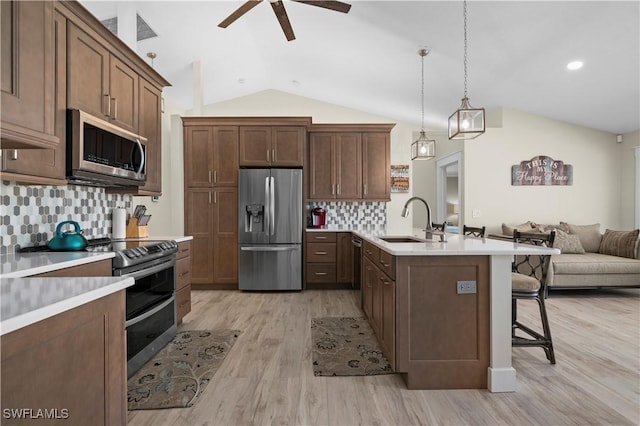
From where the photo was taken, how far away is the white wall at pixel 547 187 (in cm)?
549

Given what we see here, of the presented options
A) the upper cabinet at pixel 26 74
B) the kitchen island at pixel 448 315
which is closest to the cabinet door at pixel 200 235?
the kitchen island at pixel 448 315

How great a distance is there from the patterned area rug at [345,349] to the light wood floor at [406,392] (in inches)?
3.4

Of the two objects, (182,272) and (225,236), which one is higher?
(225,236)

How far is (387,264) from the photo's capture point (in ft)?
7.91

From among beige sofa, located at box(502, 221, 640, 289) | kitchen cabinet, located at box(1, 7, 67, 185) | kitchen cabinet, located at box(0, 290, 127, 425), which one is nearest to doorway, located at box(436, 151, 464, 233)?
beige sofa, located at box(502, 221, 640, 289)

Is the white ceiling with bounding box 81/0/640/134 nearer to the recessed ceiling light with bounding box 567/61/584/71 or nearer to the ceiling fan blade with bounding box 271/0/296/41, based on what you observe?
the recessed ceiling light with bounding box 567/61/584/71

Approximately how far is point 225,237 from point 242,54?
2807mm

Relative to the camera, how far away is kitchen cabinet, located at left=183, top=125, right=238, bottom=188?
503 cm

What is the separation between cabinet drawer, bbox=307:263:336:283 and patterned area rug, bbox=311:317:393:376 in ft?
4.71

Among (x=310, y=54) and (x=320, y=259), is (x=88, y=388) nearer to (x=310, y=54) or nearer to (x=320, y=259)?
(x=320, y=259)

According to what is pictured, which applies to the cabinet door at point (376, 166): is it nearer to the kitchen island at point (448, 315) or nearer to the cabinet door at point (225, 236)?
the cabinet door at point (225, 236)

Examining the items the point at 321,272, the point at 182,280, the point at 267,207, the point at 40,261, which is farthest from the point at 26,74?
the point at 321,272

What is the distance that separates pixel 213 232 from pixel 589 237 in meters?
5.51

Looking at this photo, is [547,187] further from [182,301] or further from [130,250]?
[130,250]
